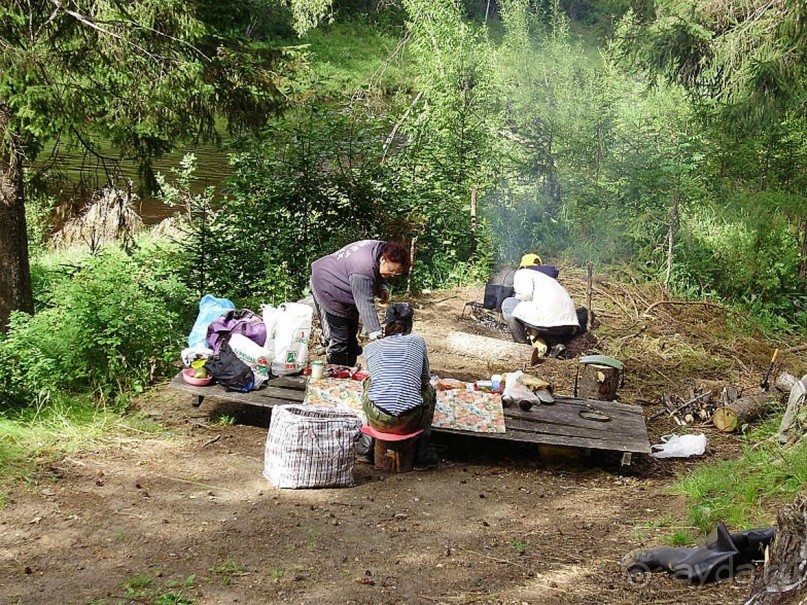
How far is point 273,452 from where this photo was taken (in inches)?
219

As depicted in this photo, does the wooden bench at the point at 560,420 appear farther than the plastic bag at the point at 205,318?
No

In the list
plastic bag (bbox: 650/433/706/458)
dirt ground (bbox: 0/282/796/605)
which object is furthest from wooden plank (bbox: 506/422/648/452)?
plastic bag (bbox: 650/433/706/458)

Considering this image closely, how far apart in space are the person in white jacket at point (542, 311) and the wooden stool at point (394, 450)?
3.58 meters

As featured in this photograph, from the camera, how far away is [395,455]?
5.88 meters

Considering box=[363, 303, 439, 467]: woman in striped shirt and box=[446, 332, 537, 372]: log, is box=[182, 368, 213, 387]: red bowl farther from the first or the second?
box=[446, 332, 537, 372]: log

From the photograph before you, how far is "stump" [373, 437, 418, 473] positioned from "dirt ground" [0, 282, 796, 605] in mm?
94

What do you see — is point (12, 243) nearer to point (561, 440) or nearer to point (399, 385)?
point (399, 385)

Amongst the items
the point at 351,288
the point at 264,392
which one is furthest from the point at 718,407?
the point at 264,392

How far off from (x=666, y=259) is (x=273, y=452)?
841 centimetres

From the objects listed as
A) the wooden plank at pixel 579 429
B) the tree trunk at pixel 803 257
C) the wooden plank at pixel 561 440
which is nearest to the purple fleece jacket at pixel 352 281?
the wooden plank at pixel 561 440

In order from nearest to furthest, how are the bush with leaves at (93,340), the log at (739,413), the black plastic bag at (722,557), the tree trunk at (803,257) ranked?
1. the black plastic bag at (722,557)
2. the bush with leaves at (93,340)
3. the log at (739,413)
4. the tree trunk at (803,257)

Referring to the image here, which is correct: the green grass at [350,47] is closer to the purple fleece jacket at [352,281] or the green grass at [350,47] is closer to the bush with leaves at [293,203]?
the bush with leaves at [293,203]

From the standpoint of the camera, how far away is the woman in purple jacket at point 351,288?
20.5 feet

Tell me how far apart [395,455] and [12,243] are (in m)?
4.29
